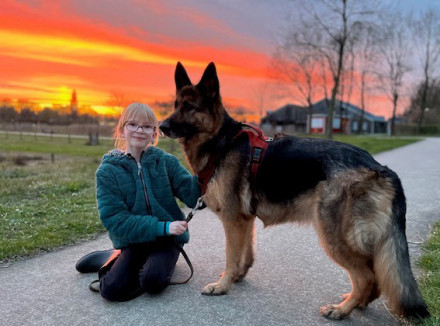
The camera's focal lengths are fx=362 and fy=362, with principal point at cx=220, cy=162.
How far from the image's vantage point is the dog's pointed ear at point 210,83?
352 centimetres

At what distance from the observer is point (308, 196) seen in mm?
3176

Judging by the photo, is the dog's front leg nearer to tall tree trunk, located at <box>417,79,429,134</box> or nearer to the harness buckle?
the harness buckle

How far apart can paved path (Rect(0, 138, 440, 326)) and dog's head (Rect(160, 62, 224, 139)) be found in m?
1.57

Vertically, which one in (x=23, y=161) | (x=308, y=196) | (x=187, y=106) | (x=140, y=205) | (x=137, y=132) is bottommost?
(x=23, y=161)

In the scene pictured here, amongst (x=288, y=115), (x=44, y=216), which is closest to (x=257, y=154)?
(x=44, y=216)

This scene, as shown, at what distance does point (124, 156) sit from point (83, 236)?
1786mm

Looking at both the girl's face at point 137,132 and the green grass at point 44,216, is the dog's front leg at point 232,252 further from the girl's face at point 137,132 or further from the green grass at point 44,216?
the green grass at point 44,216

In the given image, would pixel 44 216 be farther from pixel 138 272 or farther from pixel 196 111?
Answer: pixel 196 111

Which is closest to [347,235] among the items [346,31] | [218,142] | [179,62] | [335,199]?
[335,199]

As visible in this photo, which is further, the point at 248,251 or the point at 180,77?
the point at 248,251

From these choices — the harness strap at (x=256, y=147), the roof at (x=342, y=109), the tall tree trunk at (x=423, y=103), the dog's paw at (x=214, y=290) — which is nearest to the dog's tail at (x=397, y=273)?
the harness strap at (x=256, y=147)

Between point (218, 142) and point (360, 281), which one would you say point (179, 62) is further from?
point (360, 281)

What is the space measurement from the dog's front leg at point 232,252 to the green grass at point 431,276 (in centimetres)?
165

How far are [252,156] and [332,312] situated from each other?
1.55 metres
